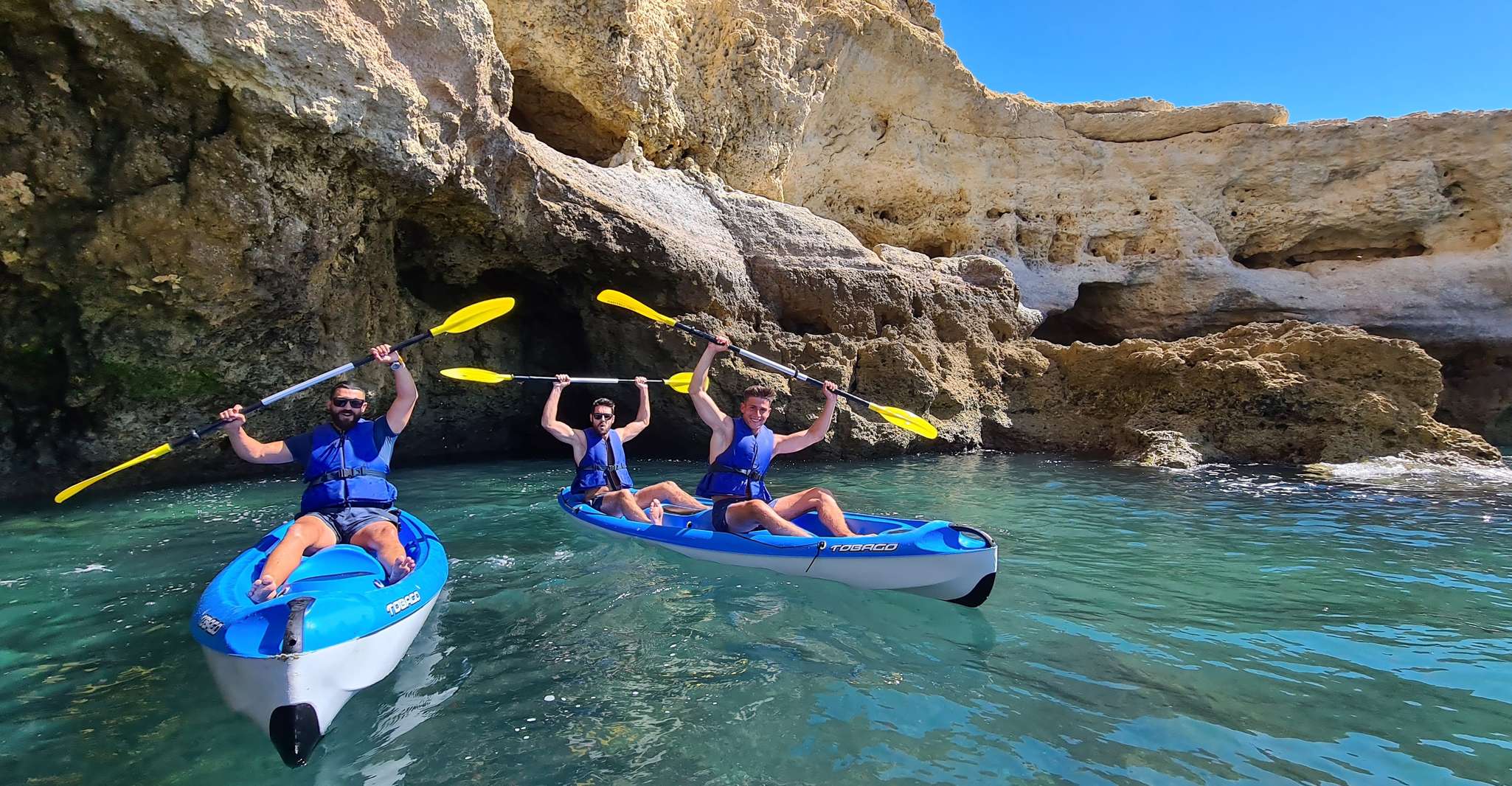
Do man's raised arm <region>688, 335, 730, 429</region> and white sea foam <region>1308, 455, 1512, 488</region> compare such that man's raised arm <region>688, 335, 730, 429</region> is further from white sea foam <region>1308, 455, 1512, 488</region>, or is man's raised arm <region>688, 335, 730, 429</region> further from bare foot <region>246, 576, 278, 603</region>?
white sea foam <region>1308, 455, 1512, 488</region>

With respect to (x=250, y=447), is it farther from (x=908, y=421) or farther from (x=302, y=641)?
(x=908, y=421)

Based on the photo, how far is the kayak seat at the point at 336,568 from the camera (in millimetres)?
3078

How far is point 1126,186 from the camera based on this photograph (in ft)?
50.1

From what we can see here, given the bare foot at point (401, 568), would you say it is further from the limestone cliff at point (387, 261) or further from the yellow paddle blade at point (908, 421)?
the limestone cliff at point (387, 261)

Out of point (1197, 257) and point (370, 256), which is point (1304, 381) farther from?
point (370, 256)

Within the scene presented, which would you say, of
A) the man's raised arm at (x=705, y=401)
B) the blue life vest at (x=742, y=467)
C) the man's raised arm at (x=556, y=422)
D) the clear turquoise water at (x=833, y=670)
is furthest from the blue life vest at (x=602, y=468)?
the blue life vest at (x=742, y=467)

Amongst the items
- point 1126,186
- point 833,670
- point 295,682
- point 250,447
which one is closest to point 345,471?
point 250,447

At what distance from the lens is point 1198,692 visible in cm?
274

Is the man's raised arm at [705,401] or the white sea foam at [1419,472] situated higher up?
A: the man's raised arm at [705,401]

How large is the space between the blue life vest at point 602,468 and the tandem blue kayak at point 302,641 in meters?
2.91

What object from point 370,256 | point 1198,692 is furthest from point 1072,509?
point 370,256

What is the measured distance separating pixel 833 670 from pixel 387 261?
7.66m

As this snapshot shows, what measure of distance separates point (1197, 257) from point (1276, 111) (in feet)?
11.8

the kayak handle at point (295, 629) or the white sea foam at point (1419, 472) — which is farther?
the white sea foam at point (1419, 472)
